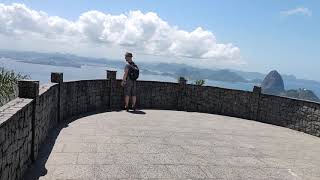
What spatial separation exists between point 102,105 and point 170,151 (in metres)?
6.00

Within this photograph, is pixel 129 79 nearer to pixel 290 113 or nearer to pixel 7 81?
pixel 7 81

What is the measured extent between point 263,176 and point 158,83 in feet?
27.9

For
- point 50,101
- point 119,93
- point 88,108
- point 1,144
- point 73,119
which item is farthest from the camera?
point 119,93

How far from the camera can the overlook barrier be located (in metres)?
5.28

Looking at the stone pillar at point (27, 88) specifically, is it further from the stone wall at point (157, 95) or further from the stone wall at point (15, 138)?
the stone wall at point (157, 95)

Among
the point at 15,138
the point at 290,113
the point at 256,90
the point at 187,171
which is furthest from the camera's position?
the point at 256,90

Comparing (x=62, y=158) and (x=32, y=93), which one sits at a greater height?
(x=32, y=93)

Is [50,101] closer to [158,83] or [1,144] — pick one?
[1,144]

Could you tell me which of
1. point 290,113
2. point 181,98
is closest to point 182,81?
point 181,98

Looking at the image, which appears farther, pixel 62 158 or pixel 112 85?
pixel 112 85

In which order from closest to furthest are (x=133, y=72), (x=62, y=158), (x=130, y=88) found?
(x=62, y=158) → (x=133, y=72) → (x=130, y=88)

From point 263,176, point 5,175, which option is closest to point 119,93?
point 263,176

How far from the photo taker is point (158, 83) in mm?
15109

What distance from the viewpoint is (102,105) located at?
1377cm
